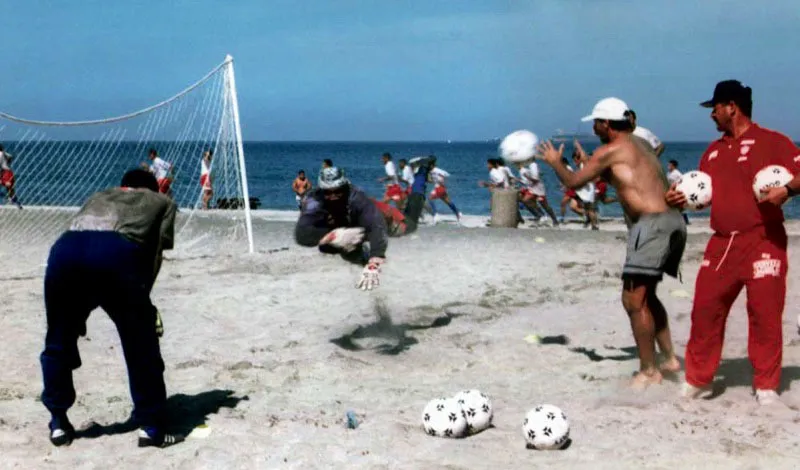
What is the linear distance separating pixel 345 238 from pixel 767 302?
10.1 ft

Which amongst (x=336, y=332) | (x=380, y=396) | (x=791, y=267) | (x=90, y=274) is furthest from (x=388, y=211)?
(x=791, y=267)

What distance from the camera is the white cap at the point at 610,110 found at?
6.05 metres

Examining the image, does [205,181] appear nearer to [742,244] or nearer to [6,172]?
[6,172]

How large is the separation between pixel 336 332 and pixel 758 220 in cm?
409

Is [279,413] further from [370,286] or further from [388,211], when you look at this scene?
[388,211]

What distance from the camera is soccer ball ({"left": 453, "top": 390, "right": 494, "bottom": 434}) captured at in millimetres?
5355

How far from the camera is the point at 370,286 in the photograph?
270 inches

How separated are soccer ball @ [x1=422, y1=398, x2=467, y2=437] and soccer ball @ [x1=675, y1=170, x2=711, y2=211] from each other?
6.30 ft

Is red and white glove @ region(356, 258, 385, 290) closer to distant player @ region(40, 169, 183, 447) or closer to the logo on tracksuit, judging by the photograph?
distant player @ region(40, 169, 183, 447)

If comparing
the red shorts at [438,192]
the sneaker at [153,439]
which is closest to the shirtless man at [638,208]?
the sneaker at [153,439]

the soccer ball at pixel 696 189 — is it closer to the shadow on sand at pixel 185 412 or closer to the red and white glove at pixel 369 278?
the red and white glove at pixel 369 278

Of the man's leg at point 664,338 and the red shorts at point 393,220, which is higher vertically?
the red shorts at point 393,220

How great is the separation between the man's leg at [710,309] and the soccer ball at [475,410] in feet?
4.68

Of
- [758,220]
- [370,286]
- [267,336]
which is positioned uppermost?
[758,220]
